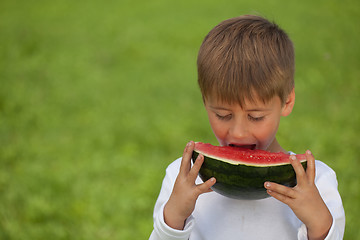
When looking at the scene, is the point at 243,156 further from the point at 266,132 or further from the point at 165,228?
the point at 165,228

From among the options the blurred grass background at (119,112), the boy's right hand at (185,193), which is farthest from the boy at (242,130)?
the blurred grass background at (119,112)

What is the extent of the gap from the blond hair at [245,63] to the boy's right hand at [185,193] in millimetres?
317

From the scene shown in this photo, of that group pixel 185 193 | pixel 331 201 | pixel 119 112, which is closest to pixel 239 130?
pixel 185 193

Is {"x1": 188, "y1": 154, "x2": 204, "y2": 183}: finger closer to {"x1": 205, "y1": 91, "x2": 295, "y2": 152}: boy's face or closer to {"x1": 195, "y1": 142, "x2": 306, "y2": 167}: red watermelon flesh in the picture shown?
{"x1": 195, "y1": 142, "x2": 306, "y2": 167}: red watermelon flesh

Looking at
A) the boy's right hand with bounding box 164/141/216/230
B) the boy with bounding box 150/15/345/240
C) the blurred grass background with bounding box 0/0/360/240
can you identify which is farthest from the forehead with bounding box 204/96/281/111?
the blurred grass background with bounding box 0/0/360/240

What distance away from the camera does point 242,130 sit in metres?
2.08

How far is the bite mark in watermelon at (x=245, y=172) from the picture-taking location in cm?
197

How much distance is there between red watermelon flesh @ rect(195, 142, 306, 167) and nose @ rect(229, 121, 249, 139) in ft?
0.25

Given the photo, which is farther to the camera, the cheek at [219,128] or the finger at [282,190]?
the cheek at [219,128]

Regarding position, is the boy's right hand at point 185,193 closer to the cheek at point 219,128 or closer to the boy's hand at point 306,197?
the cheek at point 219,128

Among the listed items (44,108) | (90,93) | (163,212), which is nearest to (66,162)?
(44,108)

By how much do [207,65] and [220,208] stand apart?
0.71m

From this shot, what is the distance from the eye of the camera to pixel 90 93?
22.2ft

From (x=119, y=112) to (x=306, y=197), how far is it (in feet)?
14.8
